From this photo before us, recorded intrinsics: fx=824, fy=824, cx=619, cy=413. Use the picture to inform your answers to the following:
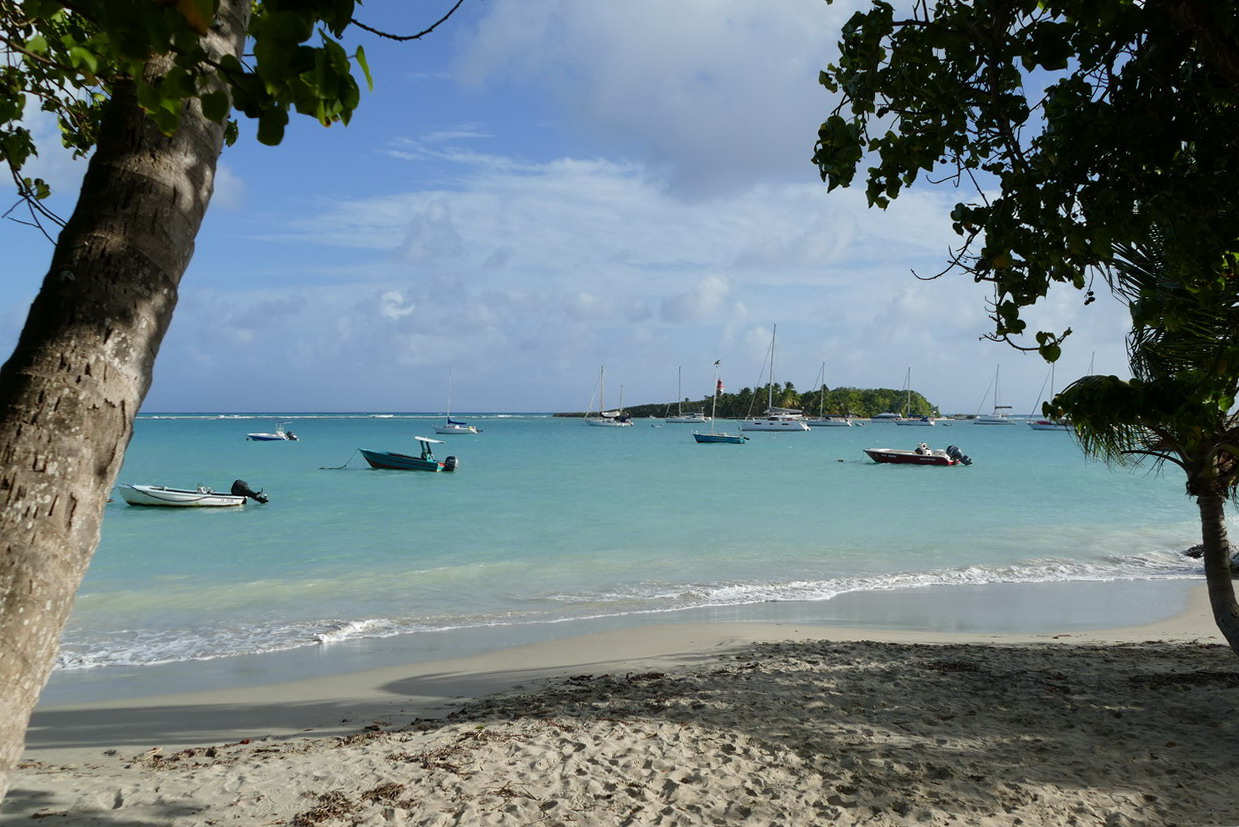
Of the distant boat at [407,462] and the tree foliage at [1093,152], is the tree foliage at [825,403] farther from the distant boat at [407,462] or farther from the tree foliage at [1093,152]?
the tree foliage at [1093,152]

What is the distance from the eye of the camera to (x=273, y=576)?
1614 centimetres

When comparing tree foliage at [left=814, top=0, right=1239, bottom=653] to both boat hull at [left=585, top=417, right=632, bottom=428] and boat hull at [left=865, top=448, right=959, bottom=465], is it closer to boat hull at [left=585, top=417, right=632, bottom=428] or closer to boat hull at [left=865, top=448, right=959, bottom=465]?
boat hull at [left=865, top=448, right=959, bottom=465]

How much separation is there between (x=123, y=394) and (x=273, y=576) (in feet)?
52.8

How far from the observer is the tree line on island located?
461ft

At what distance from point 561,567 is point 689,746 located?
12042 mm

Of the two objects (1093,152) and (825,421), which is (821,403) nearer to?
(825,421)

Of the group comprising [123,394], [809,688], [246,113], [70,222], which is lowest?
[809,688]

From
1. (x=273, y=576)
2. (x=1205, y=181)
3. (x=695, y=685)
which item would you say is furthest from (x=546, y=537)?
(x=1205, y=181)

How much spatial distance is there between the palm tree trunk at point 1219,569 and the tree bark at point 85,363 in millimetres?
7435

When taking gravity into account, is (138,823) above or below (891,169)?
below

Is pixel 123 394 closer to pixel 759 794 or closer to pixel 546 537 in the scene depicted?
pixel 759 794

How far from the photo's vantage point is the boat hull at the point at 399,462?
42.3m

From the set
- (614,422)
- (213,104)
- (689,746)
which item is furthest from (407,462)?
(614,422)

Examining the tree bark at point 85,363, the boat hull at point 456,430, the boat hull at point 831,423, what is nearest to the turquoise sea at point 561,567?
the tree bark at point 85,363
